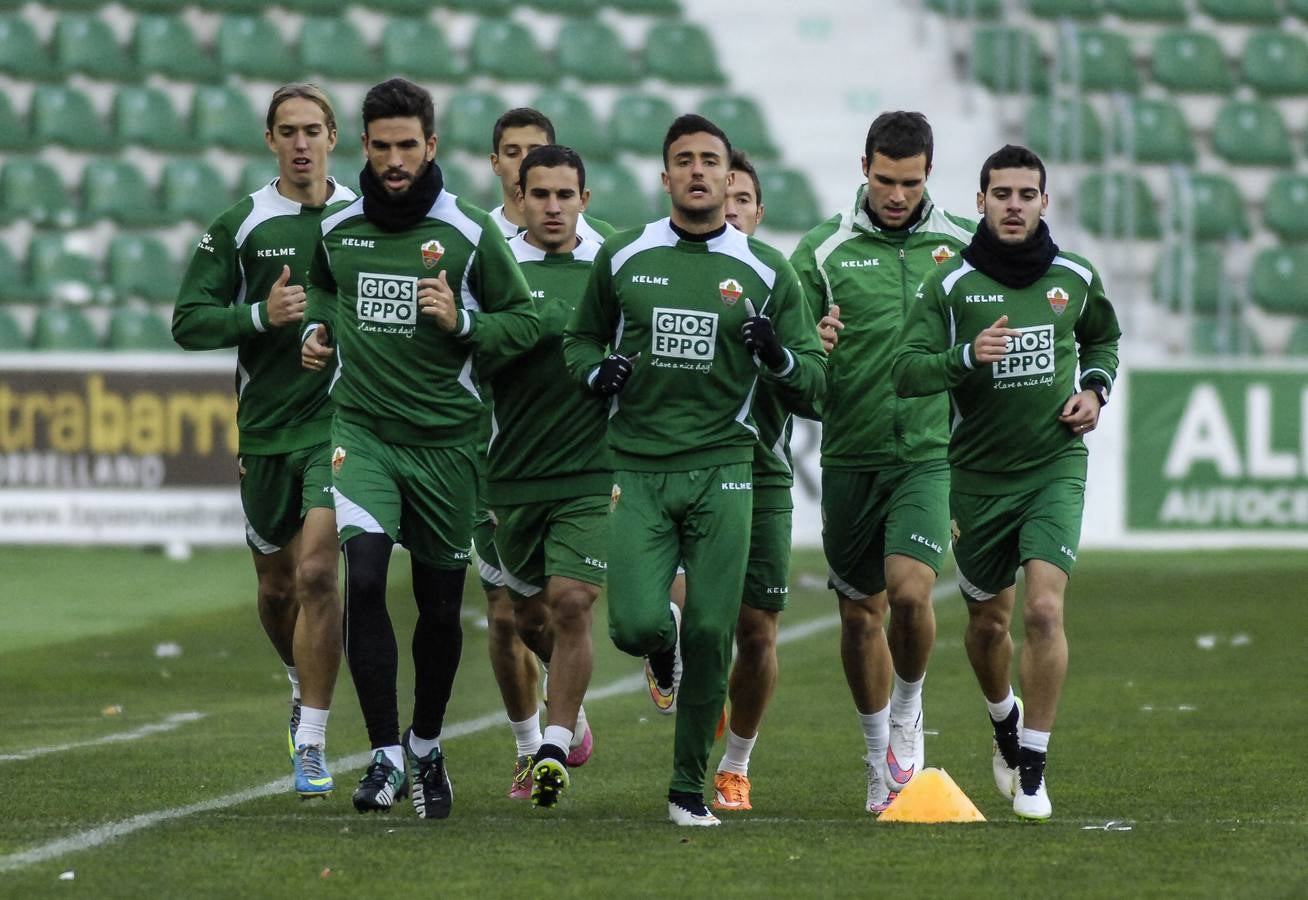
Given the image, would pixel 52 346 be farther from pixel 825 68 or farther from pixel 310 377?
pixel 310 377

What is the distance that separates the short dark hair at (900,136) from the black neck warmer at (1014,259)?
46 cm

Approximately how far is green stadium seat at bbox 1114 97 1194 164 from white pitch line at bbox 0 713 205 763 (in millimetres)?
16671

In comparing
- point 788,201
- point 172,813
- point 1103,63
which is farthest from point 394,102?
point 1103,63

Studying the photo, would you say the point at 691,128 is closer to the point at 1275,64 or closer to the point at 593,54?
the point at 593,54

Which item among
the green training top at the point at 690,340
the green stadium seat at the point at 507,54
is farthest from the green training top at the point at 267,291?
the green stadium seat at the point at 507,54

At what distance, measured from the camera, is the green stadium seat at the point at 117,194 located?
22469 millimetres

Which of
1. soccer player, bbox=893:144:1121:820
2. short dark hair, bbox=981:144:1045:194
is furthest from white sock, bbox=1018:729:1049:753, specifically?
short dark hair, bbox=981:144:1045:194

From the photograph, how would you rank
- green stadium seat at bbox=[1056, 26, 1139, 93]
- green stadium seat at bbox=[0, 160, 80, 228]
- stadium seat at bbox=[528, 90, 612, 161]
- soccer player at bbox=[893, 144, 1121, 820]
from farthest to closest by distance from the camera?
green stadium seat at bbox=[1056, 26, 1139, 93] < stadium seat at bbox=[528, 90, 612, 161] < green stadium seat at bbox=[0, 160, 80, 228] < soccer player at bbox=[893, 144, 1121, 820]

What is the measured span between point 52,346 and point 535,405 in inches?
549

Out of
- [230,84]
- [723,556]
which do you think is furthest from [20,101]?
[723,556]

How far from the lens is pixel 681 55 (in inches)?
1007

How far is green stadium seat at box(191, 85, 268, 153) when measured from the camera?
23.3 m

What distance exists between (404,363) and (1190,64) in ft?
66.7

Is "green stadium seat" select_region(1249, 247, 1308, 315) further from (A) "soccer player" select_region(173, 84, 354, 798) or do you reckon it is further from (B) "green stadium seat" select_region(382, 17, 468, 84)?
(A) "soccer player" select_region(173, 84, 354, 798)
